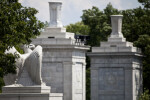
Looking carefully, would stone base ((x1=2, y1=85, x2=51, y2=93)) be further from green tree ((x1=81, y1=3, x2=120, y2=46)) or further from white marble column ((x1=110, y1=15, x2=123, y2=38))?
green tree ((x1=81, y1=3, x2=120, y2=46))

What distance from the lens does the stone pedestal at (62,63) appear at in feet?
202

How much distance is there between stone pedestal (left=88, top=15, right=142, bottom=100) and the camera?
66688 millimetres

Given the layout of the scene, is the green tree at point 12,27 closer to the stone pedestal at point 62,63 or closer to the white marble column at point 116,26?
the stone pedestal at point 62,63

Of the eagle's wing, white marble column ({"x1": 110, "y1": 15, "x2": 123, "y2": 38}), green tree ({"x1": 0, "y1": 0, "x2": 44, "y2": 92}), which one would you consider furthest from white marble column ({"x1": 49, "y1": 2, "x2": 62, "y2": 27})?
the eagle's wing

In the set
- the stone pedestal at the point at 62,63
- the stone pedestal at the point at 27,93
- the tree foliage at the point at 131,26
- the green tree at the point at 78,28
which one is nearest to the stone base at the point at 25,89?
the stone pedestal at the point at 27,93

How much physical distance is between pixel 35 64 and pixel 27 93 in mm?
1444

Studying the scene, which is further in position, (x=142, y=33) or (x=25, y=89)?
(x=142, y=33)

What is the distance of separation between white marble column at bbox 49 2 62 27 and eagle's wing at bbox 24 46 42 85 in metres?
22.4

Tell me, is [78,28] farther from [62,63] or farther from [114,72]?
[62,63]

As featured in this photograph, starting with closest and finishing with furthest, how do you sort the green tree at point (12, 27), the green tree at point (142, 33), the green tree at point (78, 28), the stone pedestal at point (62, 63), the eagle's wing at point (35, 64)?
the eagle's wing at point (35, 64), the green tree at point (12, 27), the stone pedestal at point (62, 63), the green tree at point (142, 33), the green tree at point (78, 28)

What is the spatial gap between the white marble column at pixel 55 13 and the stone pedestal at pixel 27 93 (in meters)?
22.9

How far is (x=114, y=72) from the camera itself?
66875mm

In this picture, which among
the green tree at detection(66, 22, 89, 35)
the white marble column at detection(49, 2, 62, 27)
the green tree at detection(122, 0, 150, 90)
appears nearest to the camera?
the white marble column at detection(49, 2, 62, 27)

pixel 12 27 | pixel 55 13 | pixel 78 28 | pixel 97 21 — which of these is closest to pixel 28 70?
pixel 12 27
